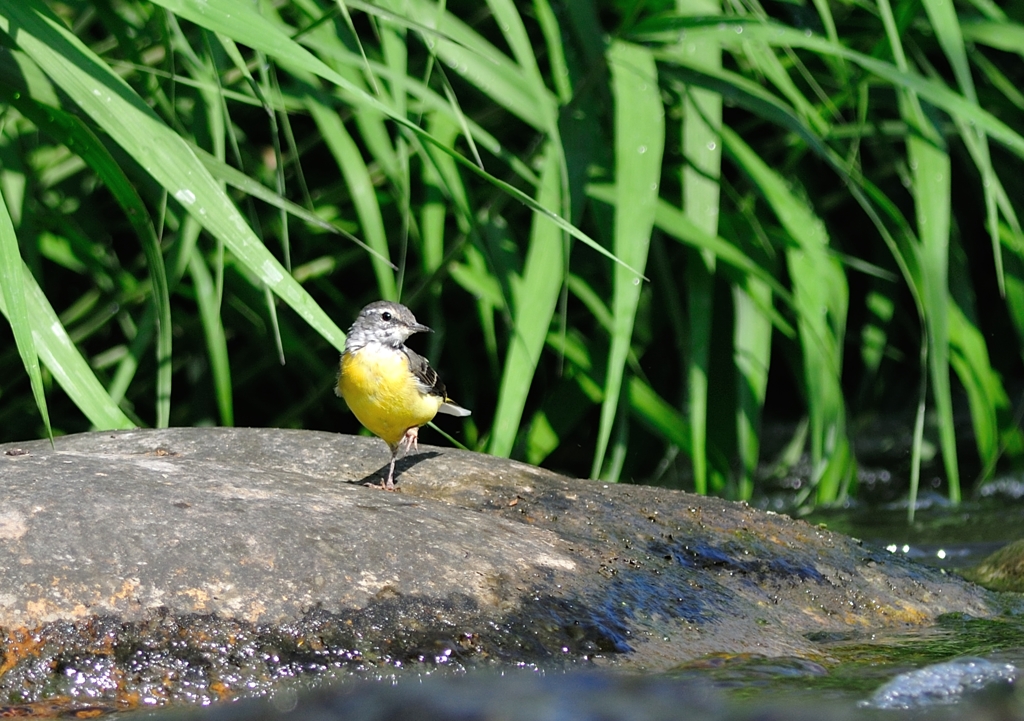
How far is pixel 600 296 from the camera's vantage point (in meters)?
5.24

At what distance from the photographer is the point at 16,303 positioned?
117 inches

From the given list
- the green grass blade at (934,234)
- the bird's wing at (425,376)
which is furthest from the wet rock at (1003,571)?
the bird's wing at (425,376)

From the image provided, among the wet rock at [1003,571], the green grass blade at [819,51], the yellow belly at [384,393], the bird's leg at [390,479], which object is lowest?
the wet rock at [1003,571]

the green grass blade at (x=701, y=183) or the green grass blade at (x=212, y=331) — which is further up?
the green grass blade at (x=701, y=183)

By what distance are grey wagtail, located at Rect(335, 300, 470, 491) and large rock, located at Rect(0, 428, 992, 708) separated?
0.33 meters

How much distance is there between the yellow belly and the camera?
12.8ft

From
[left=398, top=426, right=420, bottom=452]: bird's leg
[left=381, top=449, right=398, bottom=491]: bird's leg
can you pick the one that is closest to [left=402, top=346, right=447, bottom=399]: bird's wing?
[left=398, top=426, right=420, bottom=452]: bird's leg

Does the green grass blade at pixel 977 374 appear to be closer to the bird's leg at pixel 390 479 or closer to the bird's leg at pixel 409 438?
the bird's leg at pixel 409 438

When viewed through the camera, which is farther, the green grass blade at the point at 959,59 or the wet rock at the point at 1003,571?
the green grass blade at the point at 959,59

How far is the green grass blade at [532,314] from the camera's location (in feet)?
14.2

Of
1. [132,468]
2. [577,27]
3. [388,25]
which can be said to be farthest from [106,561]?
[577,27]

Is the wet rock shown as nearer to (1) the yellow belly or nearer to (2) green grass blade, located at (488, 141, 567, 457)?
(2) green grass blade, located at (488, 141, 567, 457)

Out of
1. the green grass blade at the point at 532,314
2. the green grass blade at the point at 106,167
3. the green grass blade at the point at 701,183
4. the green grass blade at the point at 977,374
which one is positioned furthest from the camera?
the green grass blade at the point at 977,374

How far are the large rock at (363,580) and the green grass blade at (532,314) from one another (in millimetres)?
580
